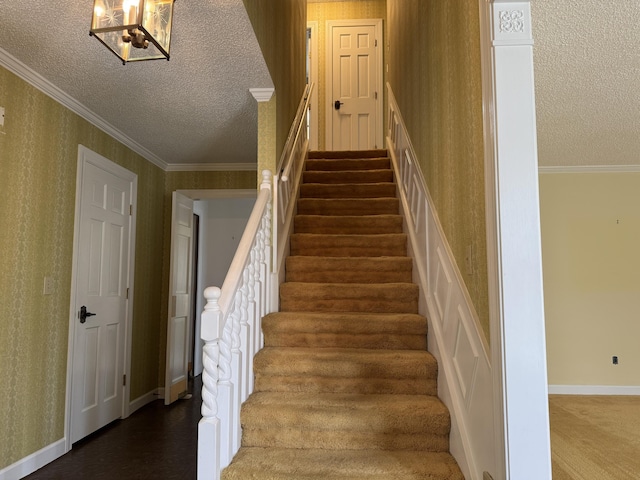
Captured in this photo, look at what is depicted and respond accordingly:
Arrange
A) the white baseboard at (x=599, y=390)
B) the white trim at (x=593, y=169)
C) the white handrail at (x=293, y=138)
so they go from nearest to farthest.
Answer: the white handrail at (x=293, y=138), the white baseboard at (x=599, y=390), the white trim at (x=593, y=169)

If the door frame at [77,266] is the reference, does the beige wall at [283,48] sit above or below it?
above

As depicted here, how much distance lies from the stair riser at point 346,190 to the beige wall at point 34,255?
5.96 ft

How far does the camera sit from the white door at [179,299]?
4.20m

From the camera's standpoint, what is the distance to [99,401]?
11.0 feet

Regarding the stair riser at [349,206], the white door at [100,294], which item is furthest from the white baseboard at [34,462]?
the stair riser at [349,206]

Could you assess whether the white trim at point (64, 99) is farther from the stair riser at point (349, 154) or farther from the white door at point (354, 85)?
the white door at point (354, 85)

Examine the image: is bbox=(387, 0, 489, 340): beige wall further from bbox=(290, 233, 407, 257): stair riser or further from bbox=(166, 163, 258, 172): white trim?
bbox=(166, 163, 258, 172): white trim

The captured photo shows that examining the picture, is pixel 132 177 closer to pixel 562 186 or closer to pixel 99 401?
pixel 99 401

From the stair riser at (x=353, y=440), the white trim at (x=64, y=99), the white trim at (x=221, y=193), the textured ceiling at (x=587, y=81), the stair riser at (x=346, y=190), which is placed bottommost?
the stair riser at (x=353, y=440)

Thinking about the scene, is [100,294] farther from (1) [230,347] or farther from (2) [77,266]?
(1) [230,347]

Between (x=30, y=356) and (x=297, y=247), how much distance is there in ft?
6.27

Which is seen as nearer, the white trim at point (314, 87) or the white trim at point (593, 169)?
the white trim at point (593, 169)

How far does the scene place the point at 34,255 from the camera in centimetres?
267

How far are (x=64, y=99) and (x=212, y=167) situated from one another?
1831mm
